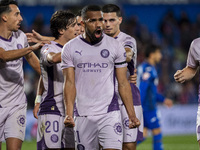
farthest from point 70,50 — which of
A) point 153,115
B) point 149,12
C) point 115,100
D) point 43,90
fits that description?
point 149,12

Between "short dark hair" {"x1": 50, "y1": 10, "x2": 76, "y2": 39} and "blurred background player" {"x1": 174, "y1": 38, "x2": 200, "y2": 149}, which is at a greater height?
"short dark hair" {"x1": 50, "y1": 10, "x2": 76, "y2": 39}

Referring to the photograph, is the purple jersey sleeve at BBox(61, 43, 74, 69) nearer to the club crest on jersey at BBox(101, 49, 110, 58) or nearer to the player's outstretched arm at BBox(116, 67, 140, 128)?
the club crest on jersey at BBox(101, 49, 110, 58)

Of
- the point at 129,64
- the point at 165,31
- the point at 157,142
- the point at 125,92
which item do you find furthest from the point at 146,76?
the point at 165,31

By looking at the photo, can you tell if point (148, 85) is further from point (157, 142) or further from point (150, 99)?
point (157, 142)

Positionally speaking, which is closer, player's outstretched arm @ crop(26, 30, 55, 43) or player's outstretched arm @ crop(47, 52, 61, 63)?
player's outstretched arm @ crop(47, 52, 61, 63)

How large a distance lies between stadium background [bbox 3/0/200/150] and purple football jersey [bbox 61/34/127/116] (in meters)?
11.4

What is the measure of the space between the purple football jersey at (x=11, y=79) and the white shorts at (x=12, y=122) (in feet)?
0.28

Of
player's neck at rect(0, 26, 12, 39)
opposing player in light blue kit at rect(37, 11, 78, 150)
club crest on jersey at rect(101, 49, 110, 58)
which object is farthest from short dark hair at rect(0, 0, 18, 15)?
club crest on jersey at rect(101, 49, 110, 58)

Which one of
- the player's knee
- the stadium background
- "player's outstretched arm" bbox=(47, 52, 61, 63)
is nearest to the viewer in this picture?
"player's outstretched arm" bbox=(47, 52, 61, 63)

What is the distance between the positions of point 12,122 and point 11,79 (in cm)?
61

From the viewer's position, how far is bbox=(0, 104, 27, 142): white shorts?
6.75 m

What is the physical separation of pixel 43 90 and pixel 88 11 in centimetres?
164

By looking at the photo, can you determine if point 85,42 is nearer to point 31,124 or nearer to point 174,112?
point 31,124

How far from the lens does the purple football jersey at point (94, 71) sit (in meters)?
5.92
